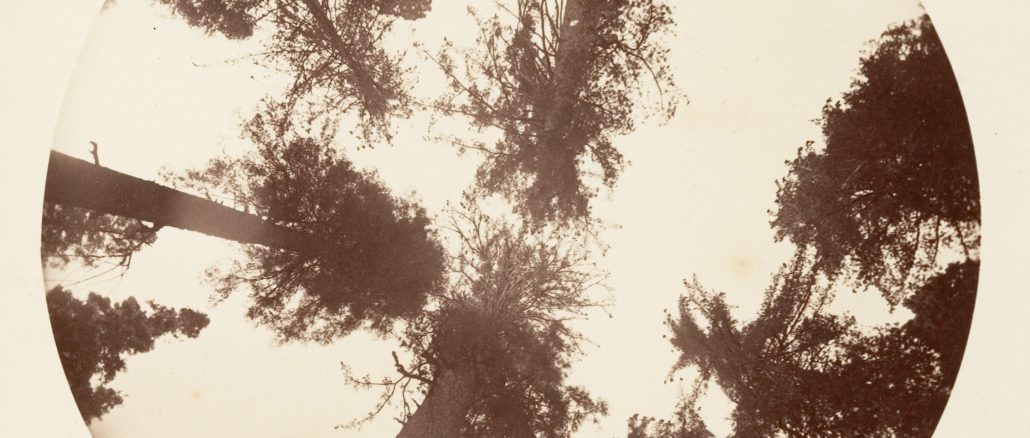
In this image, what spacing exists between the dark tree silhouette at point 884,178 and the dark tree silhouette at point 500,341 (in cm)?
122

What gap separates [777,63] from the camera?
2.62 metres

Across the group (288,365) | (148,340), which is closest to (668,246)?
(288,365)

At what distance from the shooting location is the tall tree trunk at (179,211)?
2785 mm

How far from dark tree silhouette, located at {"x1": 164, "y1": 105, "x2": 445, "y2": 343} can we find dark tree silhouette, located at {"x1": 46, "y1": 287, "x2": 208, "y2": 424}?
0.43 m

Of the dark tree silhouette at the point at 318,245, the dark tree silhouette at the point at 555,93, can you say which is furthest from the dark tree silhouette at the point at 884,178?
the dark tree silhouette at the point at 318,245

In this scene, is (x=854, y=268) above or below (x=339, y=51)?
below

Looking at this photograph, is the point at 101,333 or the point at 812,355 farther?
the point at 101,333

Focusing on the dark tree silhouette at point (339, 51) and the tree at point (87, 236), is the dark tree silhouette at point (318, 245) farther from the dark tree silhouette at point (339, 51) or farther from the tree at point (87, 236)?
the tree at point (87, 236)

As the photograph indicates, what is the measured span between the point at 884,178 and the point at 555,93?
6.02 feet

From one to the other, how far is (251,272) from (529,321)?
1.59 meters

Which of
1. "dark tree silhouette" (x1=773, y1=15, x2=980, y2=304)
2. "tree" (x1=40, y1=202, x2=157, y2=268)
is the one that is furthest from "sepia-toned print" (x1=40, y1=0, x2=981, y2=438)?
"tree" (x1=40, y1=202, x2=157, y2=268)

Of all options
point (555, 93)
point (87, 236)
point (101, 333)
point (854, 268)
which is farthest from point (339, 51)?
point (854, 268)

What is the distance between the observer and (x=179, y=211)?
280 centimetres

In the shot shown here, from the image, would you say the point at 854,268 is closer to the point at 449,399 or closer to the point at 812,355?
the point at 812,355
